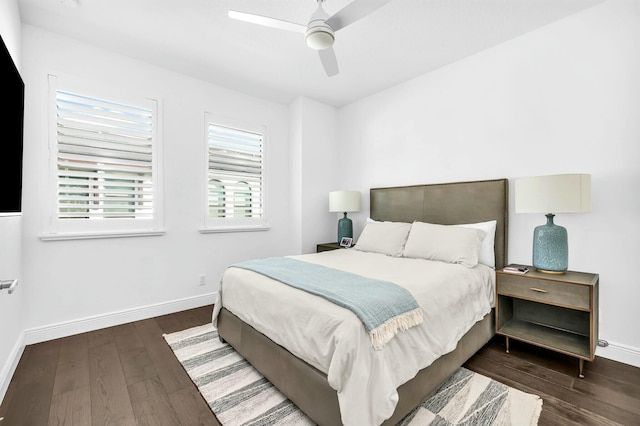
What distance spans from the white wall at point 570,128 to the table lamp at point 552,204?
1.16 feet

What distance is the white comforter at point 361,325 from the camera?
4.23 ft

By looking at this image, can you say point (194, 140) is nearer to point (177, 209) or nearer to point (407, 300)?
point (177, 209)

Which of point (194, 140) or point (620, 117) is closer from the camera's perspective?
point (620, 117)

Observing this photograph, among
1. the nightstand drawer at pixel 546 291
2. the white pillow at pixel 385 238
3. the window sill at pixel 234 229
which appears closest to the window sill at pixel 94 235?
the window sill at pixel 234 229

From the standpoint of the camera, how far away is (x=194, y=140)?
343cm

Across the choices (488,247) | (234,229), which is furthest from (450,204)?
(234,229)

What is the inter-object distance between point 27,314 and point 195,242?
1523 millimetres

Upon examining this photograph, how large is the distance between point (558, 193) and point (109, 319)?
4.12 m

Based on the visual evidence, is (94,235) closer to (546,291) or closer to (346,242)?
(346,242)

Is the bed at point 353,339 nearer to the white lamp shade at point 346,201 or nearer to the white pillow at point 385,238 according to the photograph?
the white pillow at point 385,238

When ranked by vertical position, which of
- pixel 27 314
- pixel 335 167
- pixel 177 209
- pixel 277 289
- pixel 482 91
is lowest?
pixel 27 314

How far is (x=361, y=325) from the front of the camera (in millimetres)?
1351

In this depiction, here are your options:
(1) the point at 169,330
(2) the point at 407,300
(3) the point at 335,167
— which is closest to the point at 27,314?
(1) the point at 169,330

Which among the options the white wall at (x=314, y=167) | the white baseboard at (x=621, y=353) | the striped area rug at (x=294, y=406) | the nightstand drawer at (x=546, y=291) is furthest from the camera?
the white wall at (x=314, y=167)
